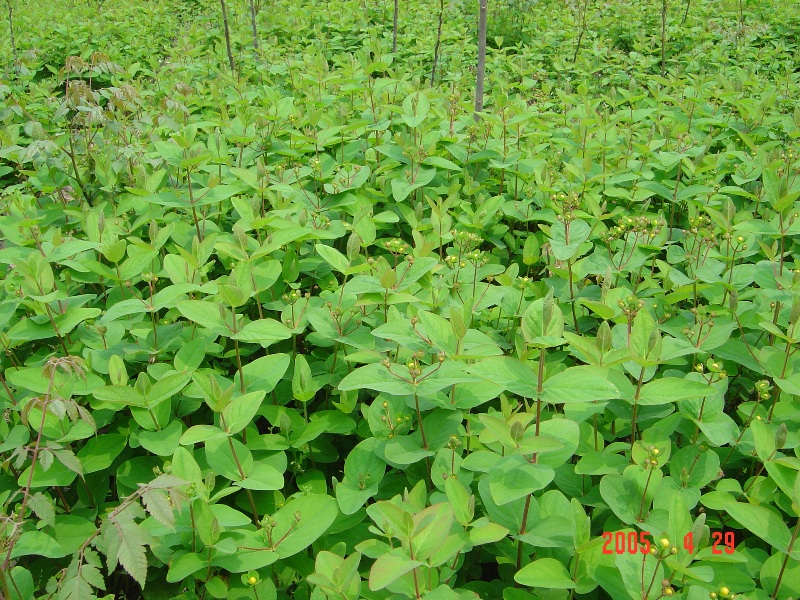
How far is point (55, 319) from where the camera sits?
237cm

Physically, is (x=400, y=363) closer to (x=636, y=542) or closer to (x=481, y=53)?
(x=636, y=542)

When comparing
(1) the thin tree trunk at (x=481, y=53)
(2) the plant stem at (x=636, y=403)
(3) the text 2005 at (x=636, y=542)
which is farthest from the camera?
(1) the thin tree trunk at (x=481, y=53)

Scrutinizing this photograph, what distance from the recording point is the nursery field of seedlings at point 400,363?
1.70 m

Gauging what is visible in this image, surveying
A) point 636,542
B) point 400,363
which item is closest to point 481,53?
point 400,363

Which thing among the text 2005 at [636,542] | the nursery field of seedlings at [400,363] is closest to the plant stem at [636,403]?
the nursery field of seedlings at [400,363]

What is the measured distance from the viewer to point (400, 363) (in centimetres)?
221

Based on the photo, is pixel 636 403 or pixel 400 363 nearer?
pixel 636 403

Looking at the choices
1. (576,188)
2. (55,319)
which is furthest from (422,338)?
(576,188)

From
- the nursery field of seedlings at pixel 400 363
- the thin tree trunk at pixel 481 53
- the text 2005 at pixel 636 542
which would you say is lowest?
the text 2005 at pixel 636 542

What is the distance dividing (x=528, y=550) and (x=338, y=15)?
7.29 metres

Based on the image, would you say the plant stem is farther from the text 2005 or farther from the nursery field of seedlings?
the text 2005

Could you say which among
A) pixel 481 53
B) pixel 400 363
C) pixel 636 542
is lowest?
pixel 636 542

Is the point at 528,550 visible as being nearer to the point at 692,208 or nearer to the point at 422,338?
the point at 422,338

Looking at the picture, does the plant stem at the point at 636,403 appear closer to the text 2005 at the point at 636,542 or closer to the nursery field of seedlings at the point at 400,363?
the nursery field of seedlings at the point at 400,363
